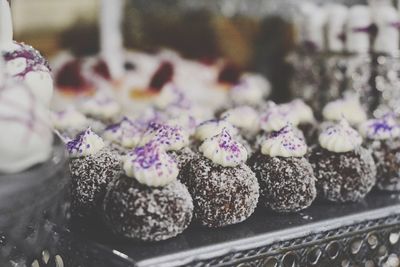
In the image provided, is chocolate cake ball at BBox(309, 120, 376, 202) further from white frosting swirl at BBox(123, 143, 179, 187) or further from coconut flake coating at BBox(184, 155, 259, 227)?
white frosting swirl at BBox(123, 143, 179, 187)

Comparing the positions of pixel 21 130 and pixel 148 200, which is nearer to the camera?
pixel 21 130

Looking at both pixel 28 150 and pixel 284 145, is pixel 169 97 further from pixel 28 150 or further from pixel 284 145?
pixel 28 150

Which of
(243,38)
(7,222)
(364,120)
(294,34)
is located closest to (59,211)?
(7,222)

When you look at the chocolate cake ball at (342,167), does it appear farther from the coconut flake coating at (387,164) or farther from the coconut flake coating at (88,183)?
the coconut flake coating at (88,183)

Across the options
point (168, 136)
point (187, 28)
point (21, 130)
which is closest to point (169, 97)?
point (168, 136)

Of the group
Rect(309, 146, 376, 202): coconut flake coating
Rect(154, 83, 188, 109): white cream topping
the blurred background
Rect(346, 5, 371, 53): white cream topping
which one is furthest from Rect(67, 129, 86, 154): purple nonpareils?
the blurred background

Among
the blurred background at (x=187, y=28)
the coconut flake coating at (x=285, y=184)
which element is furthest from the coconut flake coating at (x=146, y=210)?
the blurred background at (x=187, y=28)

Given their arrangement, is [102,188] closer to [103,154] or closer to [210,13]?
[103,154]
